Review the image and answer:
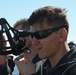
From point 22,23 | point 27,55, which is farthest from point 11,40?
point 22,23

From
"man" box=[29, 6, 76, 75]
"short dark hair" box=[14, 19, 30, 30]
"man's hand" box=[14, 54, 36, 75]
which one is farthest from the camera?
"short dark hair" box=[14, 19, 30, 30]

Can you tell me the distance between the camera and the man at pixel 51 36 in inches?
134

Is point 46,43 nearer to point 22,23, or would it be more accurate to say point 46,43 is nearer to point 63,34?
point 63,34

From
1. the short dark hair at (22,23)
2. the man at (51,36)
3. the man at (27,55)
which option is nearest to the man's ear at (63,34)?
the man at (51,36)

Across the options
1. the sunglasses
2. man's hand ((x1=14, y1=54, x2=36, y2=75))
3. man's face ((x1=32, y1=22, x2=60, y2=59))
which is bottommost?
man's hand ((x1=14, y1=54, x2=36, y2=75))

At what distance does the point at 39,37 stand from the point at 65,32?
0.34 m

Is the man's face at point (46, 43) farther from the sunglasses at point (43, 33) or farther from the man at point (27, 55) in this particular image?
the man at point (27, 55)

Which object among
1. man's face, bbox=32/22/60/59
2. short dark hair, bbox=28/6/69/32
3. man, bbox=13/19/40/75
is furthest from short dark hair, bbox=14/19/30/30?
man's face, bbox=32/22/60/59

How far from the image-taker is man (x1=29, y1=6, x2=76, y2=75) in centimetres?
339

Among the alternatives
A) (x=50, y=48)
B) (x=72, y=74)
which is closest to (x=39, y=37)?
(x=50, y=48)

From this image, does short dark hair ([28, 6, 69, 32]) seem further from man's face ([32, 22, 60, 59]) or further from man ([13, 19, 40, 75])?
man ([13, 19, 40, 75])

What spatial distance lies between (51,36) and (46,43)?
13 centimetres

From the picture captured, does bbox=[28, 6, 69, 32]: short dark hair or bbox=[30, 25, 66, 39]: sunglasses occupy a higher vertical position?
bbox=[28, 6, 69, 32]: short dark hair

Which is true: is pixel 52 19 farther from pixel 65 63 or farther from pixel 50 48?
pixel 65 63
